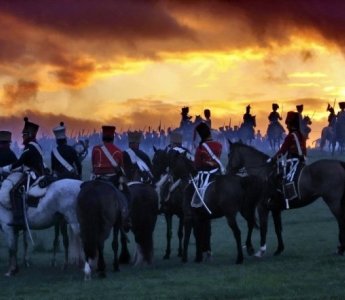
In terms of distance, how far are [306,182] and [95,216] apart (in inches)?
217

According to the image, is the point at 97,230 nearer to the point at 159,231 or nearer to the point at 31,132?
the point at 31,132

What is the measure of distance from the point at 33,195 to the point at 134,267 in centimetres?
263

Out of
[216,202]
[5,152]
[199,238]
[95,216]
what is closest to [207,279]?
[95,216]

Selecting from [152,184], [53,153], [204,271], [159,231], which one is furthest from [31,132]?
[159,231]

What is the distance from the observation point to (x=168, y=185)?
21.9 m

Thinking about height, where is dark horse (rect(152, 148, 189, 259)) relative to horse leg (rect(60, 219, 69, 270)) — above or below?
above

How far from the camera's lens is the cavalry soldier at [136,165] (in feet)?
70.1

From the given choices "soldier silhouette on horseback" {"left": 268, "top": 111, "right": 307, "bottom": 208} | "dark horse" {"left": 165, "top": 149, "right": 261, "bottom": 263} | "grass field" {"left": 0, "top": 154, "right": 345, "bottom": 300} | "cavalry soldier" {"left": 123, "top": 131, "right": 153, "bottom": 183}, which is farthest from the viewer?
"cavalry soldier" {"left": 123, "top": 131, "right": 153, "bottom": 183}

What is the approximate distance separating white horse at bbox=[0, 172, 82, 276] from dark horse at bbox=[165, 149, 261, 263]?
2.45 m

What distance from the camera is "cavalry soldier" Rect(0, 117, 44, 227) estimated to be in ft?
63.8

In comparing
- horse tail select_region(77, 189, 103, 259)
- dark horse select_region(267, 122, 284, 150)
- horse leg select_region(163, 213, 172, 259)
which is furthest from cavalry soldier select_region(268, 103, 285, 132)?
horse tail select_region(77, 189, 103, 259)

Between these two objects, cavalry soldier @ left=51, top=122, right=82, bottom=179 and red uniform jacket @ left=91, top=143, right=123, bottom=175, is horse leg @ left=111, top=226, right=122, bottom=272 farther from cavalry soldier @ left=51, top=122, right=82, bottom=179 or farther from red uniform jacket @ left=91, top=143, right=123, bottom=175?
cavalry soldier @ left=51, top=122, right=82, bottom=179

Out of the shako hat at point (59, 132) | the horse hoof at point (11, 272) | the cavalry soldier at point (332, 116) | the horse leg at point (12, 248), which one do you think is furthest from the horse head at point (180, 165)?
the cavalry soldier at point (332, 116)

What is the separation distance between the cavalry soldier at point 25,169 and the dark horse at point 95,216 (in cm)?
209
